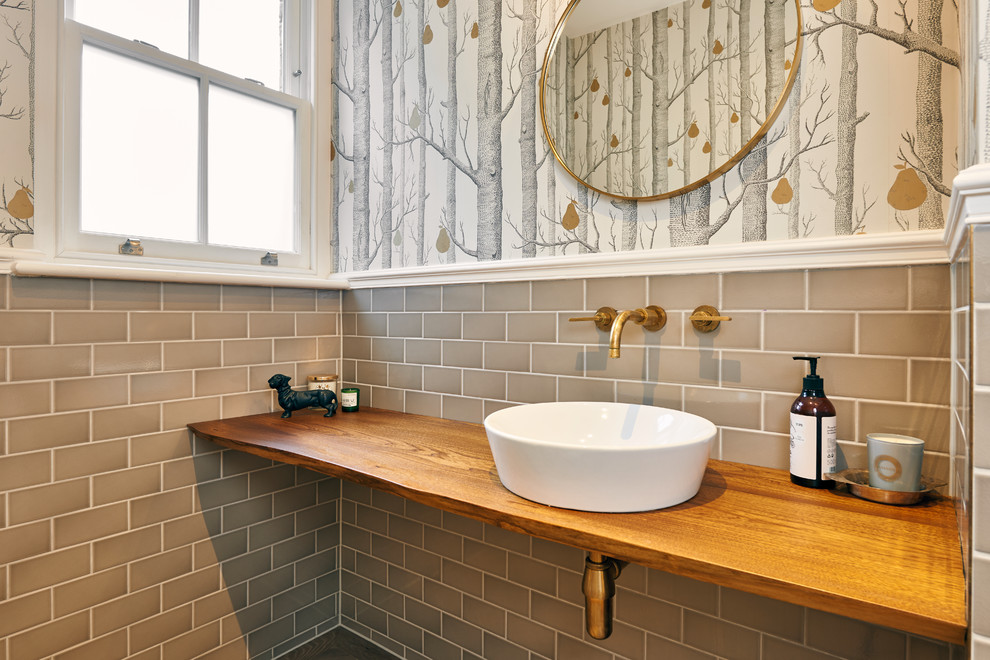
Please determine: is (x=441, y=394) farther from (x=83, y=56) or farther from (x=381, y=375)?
(x=83, y=56)

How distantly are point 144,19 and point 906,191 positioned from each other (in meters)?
1.98

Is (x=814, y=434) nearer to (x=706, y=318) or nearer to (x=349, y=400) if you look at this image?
(x=706, y=318)

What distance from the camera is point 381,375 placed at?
1.79m

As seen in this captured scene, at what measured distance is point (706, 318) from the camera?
1.13 metres

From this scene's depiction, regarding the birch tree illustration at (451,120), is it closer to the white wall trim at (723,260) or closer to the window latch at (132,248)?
the white wall trim at (723,260)

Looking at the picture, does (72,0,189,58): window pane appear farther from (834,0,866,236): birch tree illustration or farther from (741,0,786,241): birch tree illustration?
(834,0,866,236): birch tree illustration

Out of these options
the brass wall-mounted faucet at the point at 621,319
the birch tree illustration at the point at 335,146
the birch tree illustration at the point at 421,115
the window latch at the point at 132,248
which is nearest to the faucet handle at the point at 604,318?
the brass wall-mounted faucet at the point at 621,319

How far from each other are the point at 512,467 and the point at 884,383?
0.72 m

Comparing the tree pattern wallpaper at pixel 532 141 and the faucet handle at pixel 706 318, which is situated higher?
the tree pattern wallpaper at pixel 532 141

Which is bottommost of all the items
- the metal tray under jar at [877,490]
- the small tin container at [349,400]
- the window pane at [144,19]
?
the metal tray under jar at [877,490]

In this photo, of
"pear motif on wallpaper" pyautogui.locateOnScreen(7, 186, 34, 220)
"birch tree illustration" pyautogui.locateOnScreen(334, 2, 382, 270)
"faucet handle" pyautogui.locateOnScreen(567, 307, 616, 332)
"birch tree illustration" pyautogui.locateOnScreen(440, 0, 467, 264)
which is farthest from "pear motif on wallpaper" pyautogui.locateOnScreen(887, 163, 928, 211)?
"pear motif on wallpaper" pyautogui.locateOnScreen(7, 186, 34, 220)

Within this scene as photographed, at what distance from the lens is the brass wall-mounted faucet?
3.50 feet

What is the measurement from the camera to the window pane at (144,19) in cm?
141

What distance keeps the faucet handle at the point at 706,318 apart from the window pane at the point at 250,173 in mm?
1419
